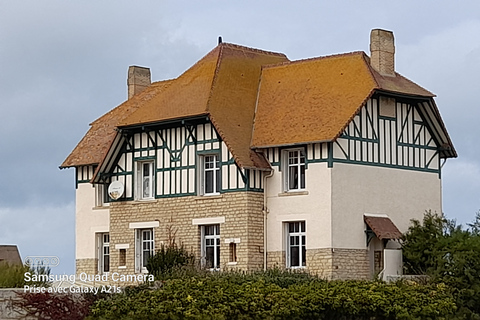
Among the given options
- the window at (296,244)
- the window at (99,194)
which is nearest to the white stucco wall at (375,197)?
the window at (296,244)

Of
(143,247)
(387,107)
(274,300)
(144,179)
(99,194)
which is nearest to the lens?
(274,300)

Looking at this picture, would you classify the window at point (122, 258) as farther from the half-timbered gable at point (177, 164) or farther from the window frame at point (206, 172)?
the window frame at point (206, 172)

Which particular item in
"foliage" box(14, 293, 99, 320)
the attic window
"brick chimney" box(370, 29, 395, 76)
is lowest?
"foliage" box(14, 293, 99, 320)

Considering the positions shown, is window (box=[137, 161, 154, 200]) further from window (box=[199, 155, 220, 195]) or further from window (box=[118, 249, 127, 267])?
window (box=[199, 155, 220, 195])

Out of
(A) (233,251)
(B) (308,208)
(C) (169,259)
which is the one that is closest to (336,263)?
(B) (308,208)

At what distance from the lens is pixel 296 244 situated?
117 ft

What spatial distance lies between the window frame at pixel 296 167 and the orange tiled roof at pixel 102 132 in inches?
269

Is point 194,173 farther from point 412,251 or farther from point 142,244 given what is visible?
point 412,251

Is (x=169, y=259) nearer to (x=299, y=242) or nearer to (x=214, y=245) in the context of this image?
(x=214, y=245)

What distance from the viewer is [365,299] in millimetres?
27516

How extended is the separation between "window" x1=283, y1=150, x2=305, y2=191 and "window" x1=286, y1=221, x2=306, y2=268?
1215 mm

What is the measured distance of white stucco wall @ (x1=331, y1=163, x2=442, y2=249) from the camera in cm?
3462

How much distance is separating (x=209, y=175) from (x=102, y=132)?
6.86 m

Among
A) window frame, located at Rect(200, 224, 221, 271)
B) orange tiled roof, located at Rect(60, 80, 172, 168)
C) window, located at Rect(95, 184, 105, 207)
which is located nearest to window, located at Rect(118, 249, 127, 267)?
window, located at Rect(95, 184, 105, 207)
